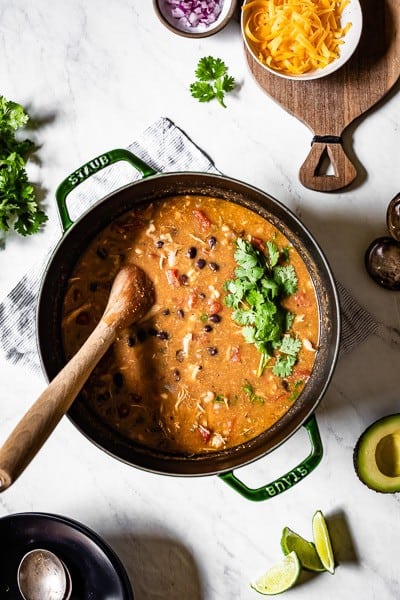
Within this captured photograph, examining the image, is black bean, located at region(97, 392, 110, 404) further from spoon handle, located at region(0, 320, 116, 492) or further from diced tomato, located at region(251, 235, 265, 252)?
diced tomato, located at region(251, 235, 265, 252)

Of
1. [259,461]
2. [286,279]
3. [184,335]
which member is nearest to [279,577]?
[259,461]

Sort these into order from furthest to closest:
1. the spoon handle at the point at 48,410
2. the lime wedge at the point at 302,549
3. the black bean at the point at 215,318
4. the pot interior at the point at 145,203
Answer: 1. the lime wedge at the point at 302,549
2. the black bean at the point at 215,318
3. the pot interior at the point at 145,203
4. the spoon handle at the point at 48,410

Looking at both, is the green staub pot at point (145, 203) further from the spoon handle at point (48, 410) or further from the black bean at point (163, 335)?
the black bean at point (163, 335)

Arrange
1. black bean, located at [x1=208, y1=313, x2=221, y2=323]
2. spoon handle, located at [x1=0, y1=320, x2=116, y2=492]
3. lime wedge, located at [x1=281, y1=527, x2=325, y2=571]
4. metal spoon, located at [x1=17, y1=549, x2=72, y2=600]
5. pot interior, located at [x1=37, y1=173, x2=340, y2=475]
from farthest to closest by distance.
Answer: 1. lime wedge, located at [x1=281, y1=527, x2=325, y2=571]
2. metal spoon, located at [x1=17, y1=549, x2=72, y2=600]
3. black bean, located at [x1=208, y1=313, x2=221, y2=323]
4. pot interior, located at [x1=37, y1=173, x2=340, y2=475]
5. spoon handle, located at [x1=0, y1=320, x2=116, y2=492]

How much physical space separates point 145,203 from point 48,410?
0.98 metres

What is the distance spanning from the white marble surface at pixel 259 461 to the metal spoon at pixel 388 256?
2.0 inches

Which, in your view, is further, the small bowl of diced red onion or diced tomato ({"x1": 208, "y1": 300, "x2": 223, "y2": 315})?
the small bowl of diced red onion

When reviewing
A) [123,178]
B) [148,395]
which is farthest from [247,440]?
[123,178]

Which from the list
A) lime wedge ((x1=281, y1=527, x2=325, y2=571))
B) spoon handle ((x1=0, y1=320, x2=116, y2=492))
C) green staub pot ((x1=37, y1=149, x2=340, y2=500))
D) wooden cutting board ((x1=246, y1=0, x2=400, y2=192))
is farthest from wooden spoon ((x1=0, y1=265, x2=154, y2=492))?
lime wedge ((x1=281, y1=527, x2=325, y2=571))

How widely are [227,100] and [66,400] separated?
1.43m

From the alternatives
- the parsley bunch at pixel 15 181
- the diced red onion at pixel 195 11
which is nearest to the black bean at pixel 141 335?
the parsley bunch at pixel 15 181

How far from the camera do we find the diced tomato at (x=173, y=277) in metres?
2.89

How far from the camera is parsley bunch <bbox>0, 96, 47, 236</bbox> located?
9.97ft

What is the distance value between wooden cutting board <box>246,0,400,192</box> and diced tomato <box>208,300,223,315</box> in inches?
24.2
